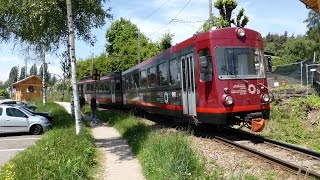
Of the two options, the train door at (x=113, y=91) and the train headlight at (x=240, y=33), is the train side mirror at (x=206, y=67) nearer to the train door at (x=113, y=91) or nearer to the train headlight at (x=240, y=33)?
the train headlight at (x=240, y=33)

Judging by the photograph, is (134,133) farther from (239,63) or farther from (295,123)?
(295,123)

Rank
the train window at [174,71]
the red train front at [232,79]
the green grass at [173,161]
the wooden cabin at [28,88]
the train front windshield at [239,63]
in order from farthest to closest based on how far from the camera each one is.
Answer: the wooden cabin at [28,88], the train window at [174,71], the train front windshield at [239,63], the red train front at [232,79], the green grass at [173,161]

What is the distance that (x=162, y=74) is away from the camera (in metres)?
19.0

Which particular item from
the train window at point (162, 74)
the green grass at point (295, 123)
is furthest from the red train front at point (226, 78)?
the train window at point (162, 74)

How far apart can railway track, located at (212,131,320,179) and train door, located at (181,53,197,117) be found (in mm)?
1278

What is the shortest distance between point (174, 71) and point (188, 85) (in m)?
1.72

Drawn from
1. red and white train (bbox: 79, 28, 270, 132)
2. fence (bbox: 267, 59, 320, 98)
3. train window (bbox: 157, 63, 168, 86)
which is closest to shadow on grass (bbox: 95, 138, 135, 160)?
red and white train (bbox: 79, 28, 270, 132)

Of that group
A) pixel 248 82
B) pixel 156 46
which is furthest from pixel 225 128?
pixel 156 46

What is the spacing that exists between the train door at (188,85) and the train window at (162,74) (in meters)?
2.37

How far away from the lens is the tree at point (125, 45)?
68.3 meters

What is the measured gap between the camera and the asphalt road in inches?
577

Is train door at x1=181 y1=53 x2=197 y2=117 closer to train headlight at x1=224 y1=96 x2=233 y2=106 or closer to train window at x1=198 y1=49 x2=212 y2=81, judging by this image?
train window at x1=198 y1=49 x2=212 y2=81

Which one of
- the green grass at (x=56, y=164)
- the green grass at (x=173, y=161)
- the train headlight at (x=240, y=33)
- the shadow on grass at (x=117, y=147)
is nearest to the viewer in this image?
the green grass at (x=173, y=161)

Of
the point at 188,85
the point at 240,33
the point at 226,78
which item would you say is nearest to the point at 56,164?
the point at 226,78
